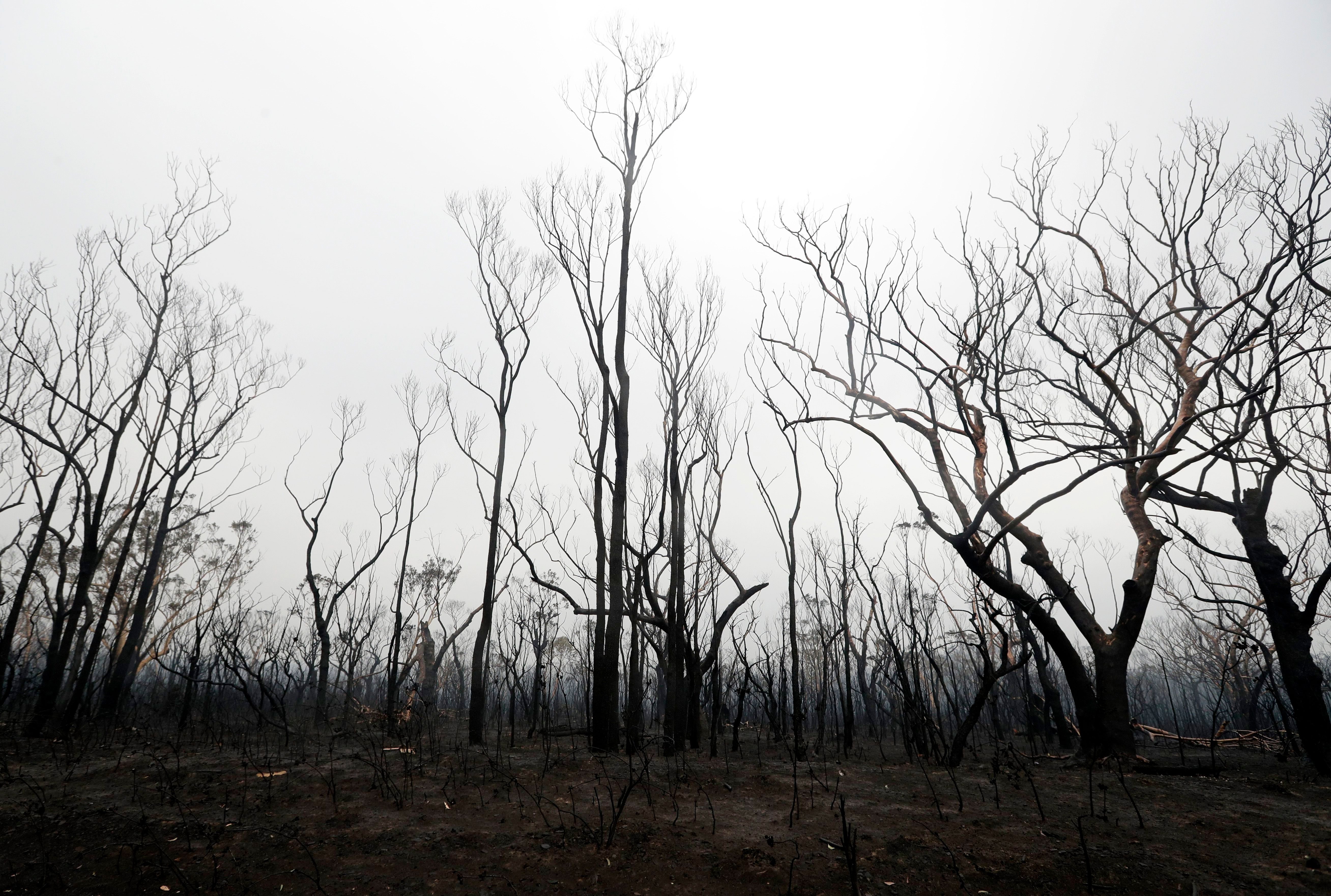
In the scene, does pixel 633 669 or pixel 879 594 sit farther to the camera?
pixel 879 594

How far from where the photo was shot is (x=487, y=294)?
441 inches

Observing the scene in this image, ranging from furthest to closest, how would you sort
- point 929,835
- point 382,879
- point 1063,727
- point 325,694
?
point 325,694 < point 1063,727 < point 929,835 < point 382,879

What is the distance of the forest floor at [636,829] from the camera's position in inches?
134

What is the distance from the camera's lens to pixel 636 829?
4184mm

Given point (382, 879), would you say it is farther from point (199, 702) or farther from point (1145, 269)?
point (199, 702)

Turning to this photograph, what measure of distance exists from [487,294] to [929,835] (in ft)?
34.5

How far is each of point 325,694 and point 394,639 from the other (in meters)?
4.94

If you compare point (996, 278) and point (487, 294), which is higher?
point (487, 294)

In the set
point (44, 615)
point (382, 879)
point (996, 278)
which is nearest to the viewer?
point (382, 879)

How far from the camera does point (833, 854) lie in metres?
3.70

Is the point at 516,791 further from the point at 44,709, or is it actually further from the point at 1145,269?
the point at 1145,269

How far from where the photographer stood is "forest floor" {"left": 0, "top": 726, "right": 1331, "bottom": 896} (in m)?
3.41

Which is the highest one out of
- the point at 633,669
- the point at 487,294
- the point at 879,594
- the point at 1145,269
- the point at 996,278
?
the point at 487,294

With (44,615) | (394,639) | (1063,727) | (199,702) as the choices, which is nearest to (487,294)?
(394,639)
